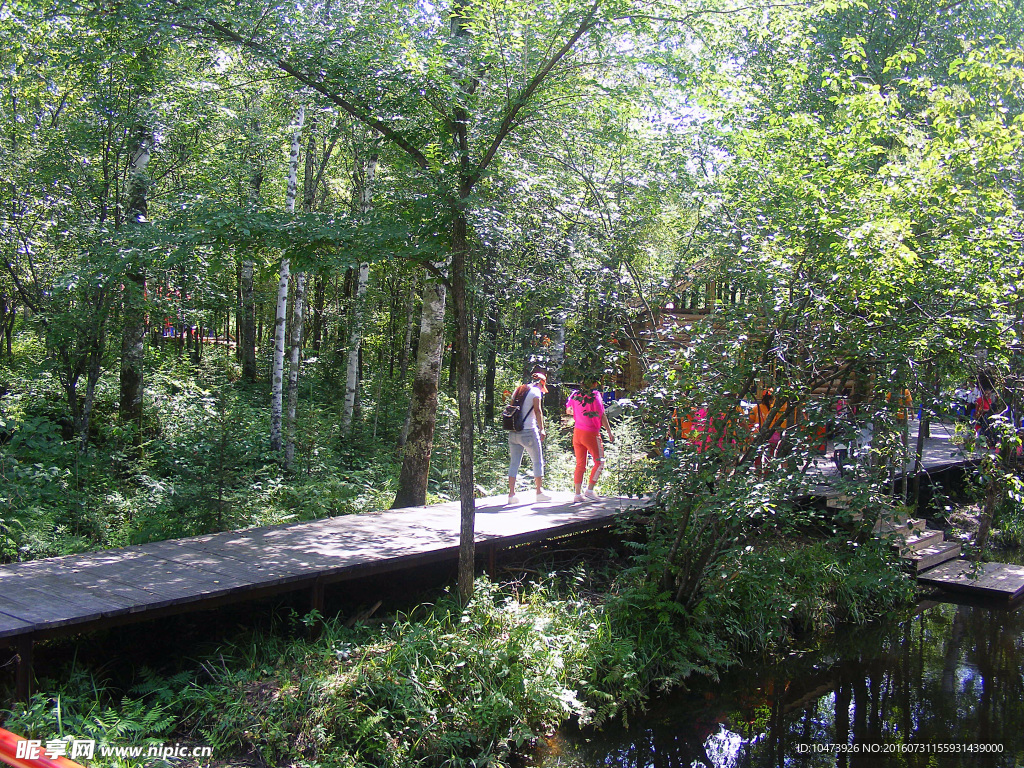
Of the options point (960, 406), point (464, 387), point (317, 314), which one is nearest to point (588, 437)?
point (464, 387)

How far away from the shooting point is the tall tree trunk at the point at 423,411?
9.98m

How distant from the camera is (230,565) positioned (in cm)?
602

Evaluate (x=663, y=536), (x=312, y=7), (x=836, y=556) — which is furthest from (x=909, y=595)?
(x=312, y=7)

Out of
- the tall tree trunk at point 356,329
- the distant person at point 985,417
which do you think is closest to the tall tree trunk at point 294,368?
the tall tree trunk at point 356,329

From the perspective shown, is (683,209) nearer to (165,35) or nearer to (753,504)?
(753,504)

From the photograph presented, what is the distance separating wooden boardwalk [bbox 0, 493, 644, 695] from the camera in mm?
4770

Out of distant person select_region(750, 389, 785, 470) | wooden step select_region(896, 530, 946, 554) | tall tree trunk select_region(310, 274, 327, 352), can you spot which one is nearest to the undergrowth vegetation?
distant person select_region(750, 389, 785, 470)

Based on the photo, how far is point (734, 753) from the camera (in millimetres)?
5539

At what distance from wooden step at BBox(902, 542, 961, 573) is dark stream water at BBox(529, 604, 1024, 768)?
1717 mm

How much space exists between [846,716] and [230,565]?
17.2ft

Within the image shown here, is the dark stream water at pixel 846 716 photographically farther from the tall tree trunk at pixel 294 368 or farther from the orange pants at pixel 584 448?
the tall tree trunk at pixel 294 368

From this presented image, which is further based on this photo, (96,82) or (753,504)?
(96,82)

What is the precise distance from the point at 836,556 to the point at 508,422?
4241mm

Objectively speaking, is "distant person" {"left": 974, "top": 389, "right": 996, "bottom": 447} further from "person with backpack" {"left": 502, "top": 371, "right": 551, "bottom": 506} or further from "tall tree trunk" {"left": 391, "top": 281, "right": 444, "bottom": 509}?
"tall tree trunk" {"left": 391, "top": 281, "right": 444, "bottom": 509}
